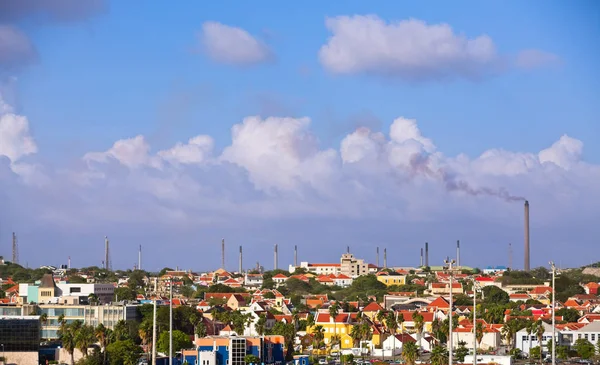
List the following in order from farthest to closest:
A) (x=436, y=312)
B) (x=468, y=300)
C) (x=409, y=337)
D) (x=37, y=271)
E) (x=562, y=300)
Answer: (x=37, y=271), (x=562, y=300), (x=468, y=300), (x=436, y=312), (x=409, y=337)

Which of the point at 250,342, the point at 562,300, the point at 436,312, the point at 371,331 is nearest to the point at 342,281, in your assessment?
the point at 562,300

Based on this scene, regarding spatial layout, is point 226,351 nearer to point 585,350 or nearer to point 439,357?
point 439,357

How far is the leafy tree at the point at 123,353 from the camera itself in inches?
2920

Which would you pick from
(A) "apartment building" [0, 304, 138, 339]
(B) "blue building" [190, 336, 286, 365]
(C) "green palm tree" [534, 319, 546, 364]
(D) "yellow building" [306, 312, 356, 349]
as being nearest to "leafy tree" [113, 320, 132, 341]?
(B) "blue building" [190, 336, 286, 365]

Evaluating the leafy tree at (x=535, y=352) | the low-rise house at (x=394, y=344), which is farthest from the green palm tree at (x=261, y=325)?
the leafy tree at (x=535, y=352)

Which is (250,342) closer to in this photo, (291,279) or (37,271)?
(291,279)

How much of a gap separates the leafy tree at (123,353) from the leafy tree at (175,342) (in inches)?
174

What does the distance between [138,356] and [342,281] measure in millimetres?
113188

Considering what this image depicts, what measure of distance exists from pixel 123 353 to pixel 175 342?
11.4 meters

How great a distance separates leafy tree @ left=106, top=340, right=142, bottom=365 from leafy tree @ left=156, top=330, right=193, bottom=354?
14.5 ft

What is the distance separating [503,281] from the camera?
178375 millimetres

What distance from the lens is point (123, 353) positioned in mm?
75500

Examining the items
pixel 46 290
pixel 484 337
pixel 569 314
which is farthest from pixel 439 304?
pixel 46 290

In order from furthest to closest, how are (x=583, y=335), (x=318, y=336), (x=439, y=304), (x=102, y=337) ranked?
(x=439, y=304), (x=583, y=335), (x=318, y=336), (x=102, y=337)
